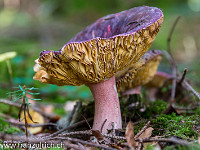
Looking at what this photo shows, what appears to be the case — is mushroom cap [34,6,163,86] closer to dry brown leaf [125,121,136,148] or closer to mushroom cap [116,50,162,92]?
mushroom cap [116,50,162,92]

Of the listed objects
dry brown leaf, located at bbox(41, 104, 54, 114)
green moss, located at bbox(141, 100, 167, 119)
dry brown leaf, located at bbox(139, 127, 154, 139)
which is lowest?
dry brown leaf, located at bbox(139, 127, 154, 139)

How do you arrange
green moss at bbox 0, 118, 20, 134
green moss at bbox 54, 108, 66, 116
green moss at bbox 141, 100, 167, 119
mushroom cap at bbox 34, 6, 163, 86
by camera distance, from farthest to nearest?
green moss at bbox 54, 108, 66, 116, green moss at bbox 141, 100, 167, 119, green moss at bbox 0, 118, 20, 134, mushroom cap at bbox 34, 6, 163, 86

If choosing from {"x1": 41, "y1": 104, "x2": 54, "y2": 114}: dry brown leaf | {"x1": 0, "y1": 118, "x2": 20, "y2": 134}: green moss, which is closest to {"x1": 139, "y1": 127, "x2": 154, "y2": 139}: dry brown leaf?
{"x1": 0, "y1": 118, "x2": 20, "y2": 134}: green moss

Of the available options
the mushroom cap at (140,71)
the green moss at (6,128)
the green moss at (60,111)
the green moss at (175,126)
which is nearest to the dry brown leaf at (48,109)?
the green moss at (60,111)

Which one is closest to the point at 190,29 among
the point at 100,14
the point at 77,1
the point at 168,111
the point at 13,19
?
the point at 100,14

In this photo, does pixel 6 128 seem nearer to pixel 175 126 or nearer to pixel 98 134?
pixel 98 134

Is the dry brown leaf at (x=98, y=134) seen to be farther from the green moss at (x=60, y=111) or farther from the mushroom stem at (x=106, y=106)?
the green moss at (x=60, y=111)
